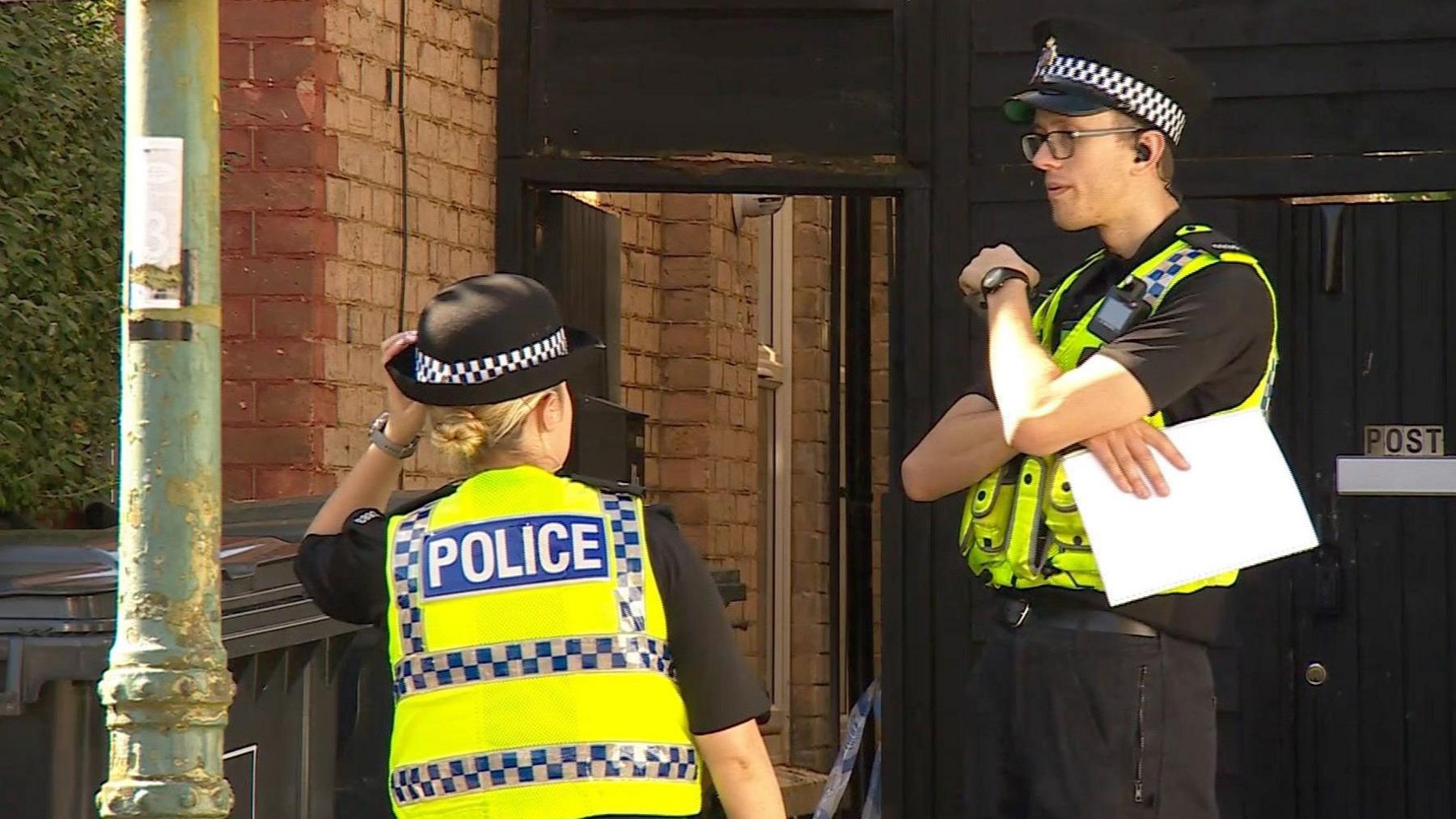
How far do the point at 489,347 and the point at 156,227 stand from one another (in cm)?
47

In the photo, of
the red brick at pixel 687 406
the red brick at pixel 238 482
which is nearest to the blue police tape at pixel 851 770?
the red brick at pixel 687 406

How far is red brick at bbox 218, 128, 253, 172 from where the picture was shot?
20.9ft

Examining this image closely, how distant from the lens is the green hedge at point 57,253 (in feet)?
16.1

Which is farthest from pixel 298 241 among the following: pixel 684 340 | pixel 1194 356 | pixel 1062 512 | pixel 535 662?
pixel 535 662

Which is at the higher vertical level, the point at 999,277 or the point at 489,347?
the point at 999,277

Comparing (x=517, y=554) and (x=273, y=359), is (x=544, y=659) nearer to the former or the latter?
(x=517, y=554)

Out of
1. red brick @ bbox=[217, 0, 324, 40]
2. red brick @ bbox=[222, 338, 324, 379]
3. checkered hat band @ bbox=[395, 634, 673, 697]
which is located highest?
red brick @ bbox=[217, 0, 324, 40]

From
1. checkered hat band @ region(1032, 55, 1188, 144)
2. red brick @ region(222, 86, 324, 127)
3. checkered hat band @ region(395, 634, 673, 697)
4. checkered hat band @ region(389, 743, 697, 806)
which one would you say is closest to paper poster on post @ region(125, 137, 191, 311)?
checkered hat band @ region(395, 634, 673, 697)

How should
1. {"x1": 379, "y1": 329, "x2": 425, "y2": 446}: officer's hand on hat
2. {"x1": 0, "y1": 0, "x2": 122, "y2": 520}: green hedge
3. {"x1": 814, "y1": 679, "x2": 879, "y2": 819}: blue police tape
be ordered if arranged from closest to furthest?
{"x1": 379, "y1": 329, "x2": 425, "y2": 446}: officer's hand on hat
{"x1": 0, "y1": 0, "x2": 122, "y2": 520}: green hedge
{"x1": 814, "y1": 679, "x2": 879, "y2": 819}: blue police tape

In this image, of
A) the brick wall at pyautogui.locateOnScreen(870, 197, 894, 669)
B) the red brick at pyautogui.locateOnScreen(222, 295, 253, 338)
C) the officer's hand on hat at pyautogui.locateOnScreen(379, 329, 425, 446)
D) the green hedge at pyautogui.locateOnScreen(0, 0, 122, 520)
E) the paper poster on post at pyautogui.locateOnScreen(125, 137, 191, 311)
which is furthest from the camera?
the brick wall at pyautogui.locateOnScreen(870, 197, 894, 669)

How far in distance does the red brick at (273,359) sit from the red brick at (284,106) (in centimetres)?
59

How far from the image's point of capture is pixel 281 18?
6367mm

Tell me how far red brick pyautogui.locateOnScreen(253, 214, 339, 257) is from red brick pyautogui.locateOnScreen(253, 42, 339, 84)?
38 cm

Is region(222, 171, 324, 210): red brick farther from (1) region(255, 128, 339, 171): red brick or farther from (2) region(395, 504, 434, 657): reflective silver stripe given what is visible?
(2) region(395, 504, 434, 657): reflective silver stripe
